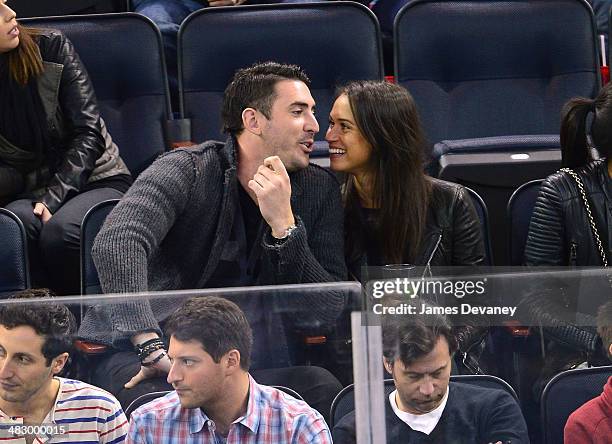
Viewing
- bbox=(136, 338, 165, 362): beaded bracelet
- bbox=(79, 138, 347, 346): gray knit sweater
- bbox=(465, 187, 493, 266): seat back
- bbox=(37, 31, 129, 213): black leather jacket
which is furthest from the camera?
bbox=(37, 31, 129, 213): black leather jacket

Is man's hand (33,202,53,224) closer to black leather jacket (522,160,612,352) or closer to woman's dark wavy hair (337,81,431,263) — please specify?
woman's dark wavy hair (337,81,431,263)

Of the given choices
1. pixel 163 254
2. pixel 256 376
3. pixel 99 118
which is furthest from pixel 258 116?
pixel 256 376

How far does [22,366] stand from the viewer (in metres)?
1.28

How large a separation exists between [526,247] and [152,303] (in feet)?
3.91

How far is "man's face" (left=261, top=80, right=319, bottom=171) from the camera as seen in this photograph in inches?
88.0

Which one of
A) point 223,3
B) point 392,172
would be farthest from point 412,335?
point 223,3

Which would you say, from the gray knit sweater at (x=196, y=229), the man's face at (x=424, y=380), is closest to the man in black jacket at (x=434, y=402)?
the man's face at (x=424, y=380)

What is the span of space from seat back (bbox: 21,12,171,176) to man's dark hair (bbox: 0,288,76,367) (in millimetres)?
1601

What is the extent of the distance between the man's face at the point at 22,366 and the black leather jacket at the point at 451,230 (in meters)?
1.06

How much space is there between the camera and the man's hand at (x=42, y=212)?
245 cm

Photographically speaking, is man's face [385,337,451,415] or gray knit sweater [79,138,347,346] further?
gray knit sweater [79,138,347,346]

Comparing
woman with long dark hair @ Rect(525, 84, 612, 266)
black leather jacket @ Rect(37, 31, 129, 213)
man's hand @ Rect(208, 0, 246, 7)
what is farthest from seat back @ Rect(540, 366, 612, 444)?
→ man's hand @ Rect(208, 0, 246, 7)

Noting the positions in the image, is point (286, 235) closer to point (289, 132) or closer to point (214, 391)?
point (289, 132)

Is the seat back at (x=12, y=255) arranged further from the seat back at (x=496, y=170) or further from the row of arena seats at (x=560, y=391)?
the row of arena seats at (x=560, y=391)
